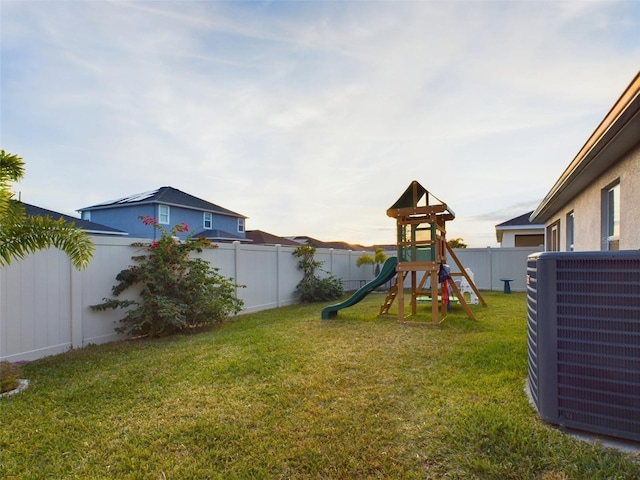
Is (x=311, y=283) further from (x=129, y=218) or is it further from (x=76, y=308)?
(x=129, y=218)

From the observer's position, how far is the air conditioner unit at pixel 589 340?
2217 millimetres

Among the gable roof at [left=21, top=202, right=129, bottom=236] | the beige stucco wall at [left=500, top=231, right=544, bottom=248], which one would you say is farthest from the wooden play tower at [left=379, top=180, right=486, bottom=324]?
the beige stucco wall at [left=500, top=231, right=544, bottom=248]

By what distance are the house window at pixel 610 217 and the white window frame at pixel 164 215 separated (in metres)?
19.6

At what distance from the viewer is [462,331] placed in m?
6.06

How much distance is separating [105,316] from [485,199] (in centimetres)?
1091

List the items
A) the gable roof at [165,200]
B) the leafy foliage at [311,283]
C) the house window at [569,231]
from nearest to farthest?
the house window at [569,231], the leafy foliage at [311,283], the gable roof at [165,200]

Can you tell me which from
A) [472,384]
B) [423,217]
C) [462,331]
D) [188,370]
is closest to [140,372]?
[188,370]

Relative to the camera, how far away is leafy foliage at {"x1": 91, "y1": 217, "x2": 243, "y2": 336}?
234 inches

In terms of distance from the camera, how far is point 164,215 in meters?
20.1

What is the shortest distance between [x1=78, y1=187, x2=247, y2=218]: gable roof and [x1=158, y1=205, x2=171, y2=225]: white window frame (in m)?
0.38

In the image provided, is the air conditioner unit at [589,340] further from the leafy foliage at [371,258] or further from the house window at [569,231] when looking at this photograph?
the leafy foliage at [371,258]

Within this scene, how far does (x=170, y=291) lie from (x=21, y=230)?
274 centimetres

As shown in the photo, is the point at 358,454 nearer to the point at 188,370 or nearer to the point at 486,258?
the point at 188,370

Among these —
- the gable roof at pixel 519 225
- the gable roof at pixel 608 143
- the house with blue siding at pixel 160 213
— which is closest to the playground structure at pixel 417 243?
the gable roof at pixel 608 143
